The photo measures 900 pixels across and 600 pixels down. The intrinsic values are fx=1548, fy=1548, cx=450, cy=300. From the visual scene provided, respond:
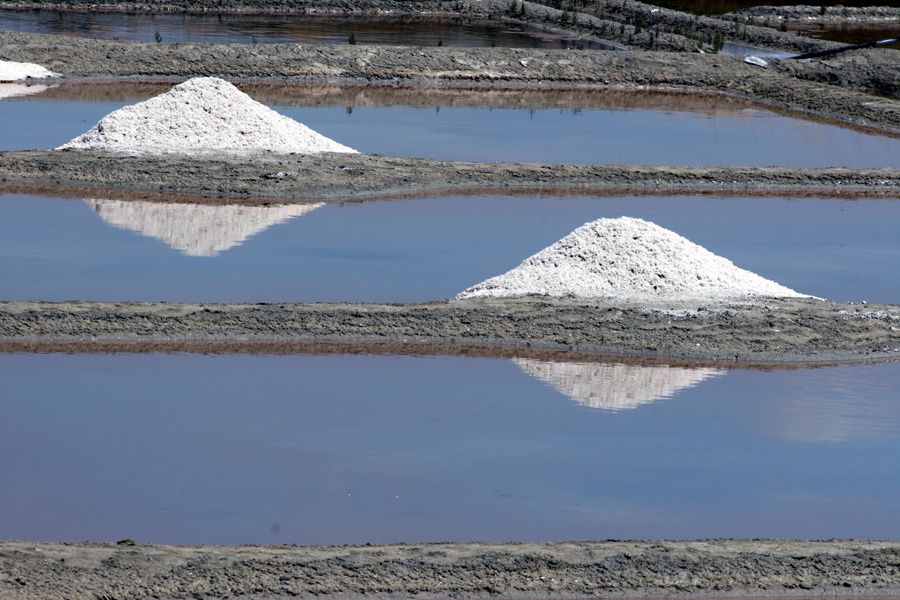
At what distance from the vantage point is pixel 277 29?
25.5 metres

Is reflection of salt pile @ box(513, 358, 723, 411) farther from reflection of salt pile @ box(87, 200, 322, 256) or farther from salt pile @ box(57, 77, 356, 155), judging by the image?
salt pile @ box(57, 77, 356, 155)

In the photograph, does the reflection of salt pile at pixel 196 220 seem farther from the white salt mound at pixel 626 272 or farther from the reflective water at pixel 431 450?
the reflective water at pixel 431 450

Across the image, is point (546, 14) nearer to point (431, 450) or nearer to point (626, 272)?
point (626, 272)

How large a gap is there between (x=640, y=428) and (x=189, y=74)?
516 inches

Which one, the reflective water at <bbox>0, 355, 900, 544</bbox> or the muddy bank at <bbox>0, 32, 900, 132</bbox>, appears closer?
the reflective water at <bbox>0, 355, 900, 544</bbox>

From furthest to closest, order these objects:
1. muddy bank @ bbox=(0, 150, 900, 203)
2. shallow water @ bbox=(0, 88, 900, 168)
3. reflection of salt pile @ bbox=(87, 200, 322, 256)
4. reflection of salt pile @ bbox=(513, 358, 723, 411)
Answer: shallow water @ bbox=(0, 88, 900, 168), muddy bank @ bbox=(0, 150, 900, 203), reflection of salt pile @ bbox=(87, 200, 322, 256), reflection of salt pile @ bbox=(513, 358, 723, 411)

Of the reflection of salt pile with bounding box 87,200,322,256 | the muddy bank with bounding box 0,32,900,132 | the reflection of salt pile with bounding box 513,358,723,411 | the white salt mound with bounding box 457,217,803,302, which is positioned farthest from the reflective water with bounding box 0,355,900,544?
the muddy bank with bounding box 0,32,900,132

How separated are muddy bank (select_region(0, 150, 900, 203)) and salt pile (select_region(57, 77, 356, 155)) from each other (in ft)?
1.23

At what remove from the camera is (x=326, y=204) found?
521 inches

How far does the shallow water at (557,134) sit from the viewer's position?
52.4 ft

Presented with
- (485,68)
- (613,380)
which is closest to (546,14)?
(485,68)

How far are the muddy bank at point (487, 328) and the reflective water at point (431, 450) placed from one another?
0.27 meters

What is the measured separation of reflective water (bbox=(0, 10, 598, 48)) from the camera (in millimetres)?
23547

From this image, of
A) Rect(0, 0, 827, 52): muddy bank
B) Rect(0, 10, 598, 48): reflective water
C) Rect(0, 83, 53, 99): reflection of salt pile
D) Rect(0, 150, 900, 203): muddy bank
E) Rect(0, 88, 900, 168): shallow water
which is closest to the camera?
Rect(0, 150, 900, 203): muddy bank
